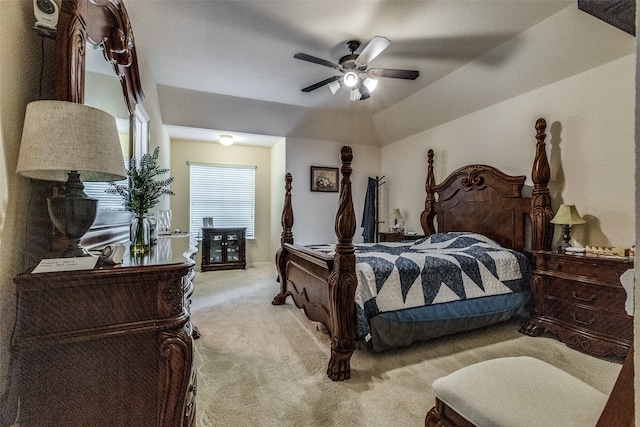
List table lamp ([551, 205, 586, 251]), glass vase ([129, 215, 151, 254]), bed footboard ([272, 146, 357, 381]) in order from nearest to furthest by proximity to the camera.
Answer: glass vase ([129, 215, 151, 254])
bed footboard ([272, 146, 357, 381])
table lamp ([551, 205, 586, 251])

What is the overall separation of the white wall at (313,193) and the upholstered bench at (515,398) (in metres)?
4.05

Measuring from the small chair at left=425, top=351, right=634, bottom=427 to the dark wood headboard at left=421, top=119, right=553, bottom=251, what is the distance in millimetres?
2124

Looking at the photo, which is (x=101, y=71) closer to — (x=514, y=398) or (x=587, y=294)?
(x=514, y=398)

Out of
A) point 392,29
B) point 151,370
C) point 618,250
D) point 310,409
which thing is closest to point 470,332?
point 618,250

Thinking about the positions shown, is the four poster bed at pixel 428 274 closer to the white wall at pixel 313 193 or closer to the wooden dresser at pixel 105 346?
the wooden dresser at pixel 105 346

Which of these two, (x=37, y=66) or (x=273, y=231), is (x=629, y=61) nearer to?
(x=37, y=66)

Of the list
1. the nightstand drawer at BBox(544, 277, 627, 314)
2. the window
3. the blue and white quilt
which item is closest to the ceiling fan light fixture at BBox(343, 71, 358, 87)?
the blue and white quilt

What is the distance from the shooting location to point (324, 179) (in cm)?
524

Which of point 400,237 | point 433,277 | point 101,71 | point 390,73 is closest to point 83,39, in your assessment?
point 101,71

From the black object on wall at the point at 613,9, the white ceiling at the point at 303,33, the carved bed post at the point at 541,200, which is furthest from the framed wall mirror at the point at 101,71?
the carved bed post at the point at 541,200

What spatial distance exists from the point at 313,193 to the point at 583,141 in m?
3.65

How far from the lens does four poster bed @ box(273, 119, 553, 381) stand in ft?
6.41

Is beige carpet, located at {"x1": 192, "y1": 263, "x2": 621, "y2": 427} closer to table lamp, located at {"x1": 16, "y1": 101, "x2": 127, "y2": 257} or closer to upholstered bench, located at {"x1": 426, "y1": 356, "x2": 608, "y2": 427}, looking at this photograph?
upholstered bench, located at {"x1": 426, "y1": 356, "x2": 608, "y2": 427}

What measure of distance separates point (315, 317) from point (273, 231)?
353 centimetres
